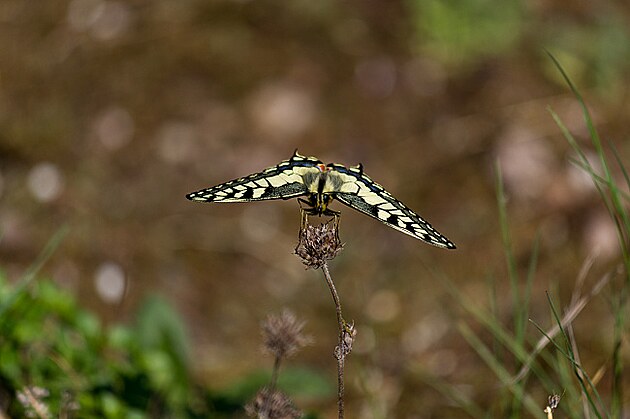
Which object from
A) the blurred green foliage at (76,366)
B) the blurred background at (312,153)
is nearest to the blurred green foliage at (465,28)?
the blurred background at (312,153)

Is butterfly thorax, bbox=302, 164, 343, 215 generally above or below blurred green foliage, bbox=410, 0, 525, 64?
below

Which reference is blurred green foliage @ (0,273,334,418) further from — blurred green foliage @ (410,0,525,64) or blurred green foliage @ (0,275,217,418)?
blurred green foliage @ (410,0,525,64)

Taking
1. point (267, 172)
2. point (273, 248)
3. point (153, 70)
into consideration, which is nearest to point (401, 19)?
point (153, 70)

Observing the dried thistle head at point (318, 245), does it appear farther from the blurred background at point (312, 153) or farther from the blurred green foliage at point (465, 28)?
the blurred green foliage at point (465, 28)

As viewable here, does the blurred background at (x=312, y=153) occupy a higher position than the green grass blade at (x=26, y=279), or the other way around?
the blurred background at (x=312, y=153)

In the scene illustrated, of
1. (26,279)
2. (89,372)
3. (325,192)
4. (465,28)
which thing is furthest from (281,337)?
(465,28)

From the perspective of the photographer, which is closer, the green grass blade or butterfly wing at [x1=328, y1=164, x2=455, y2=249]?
butterfly wing at [x1=328, y1=164, x2=455, y2=249]

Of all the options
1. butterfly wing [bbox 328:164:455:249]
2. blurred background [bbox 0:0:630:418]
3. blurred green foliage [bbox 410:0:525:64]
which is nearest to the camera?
butterfly wing [bbox 328:164:455:249]

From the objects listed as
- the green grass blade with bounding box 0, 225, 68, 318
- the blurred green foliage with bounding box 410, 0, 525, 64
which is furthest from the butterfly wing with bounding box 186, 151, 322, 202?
the blurred green foliage with bounding box 410, 0, 525, 64

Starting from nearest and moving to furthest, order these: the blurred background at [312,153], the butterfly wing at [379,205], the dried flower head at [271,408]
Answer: the dried flower head at [271,408] < the butterfly wing at [379,205] < the blurred background at [312,153]
